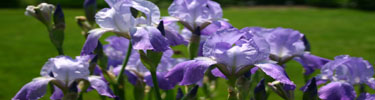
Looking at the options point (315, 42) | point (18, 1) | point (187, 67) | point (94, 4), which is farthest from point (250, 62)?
point (18, 1)

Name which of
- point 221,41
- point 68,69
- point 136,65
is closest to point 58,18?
point 68,69

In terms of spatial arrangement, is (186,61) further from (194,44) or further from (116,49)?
(116,49)

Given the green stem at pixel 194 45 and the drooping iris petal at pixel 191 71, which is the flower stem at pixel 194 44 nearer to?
the green stem at pixel 194 45

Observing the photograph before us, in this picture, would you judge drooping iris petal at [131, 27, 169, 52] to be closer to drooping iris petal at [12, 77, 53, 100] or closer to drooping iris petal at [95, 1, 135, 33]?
drooping iris petal at [95, 1, 135, 33]

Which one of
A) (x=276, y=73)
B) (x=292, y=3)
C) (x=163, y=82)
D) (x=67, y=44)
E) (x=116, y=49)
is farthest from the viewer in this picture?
(x=292, y=3)

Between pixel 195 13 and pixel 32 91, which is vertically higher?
pixel 195 13

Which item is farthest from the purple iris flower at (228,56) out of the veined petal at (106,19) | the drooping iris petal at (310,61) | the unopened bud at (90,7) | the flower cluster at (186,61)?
the unopened bud at (90,7)

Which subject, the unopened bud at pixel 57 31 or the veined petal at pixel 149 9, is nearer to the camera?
the veined petal at pixel 149 9
